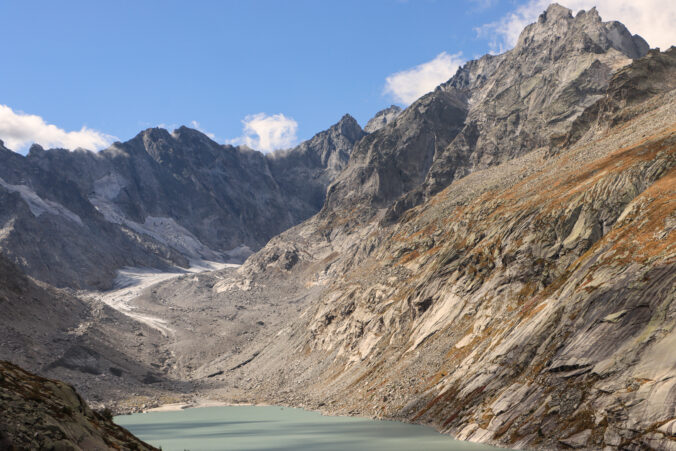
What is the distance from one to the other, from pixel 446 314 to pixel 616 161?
29483mm

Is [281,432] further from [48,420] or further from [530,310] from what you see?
[48,420]

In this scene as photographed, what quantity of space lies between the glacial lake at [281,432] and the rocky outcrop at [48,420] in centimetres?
2973

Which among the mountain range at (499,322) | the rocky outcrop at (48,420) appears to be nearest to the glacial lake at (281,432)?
the mountain range at (499,322)

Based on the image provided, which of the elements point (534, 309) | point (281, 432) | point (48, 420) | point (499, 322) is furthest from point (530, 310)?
point (48, 420)

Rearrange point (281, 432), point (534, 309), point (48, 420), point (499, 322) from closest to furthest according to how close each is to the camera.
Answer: point (48, 420)
point (534, 309)
point (499, 322)
point (281, 432)

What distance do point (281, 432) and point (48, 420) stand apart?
167 feet

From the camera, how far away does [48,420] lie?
66.8 feet

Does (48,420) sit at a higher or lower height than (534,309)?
higher

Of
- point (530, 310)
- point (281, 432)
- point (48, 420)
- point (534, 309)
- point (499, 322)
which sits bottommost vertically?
point (499, 322)

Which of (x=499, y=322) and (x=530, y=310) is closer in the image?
(x=530, y=310)

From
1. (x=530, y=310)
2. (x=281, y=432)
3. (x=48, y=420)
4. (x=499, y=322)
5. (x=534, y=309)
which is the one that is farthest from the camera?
(x=281, y=432)

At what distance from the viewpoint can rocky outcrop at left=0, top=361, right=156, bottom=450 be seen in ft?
62.7

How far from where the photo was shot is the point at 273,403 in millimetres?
105625

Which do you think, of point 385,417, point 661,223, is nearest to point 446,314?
point 385,417
